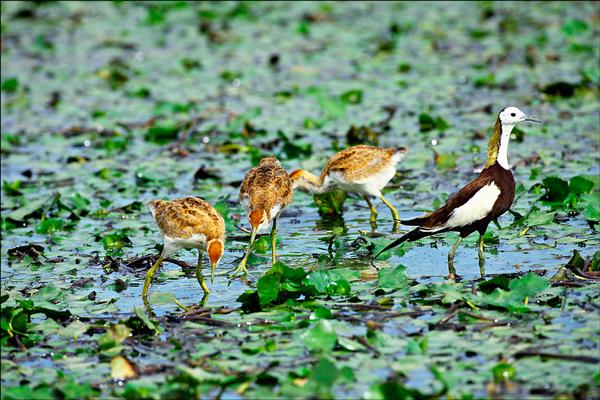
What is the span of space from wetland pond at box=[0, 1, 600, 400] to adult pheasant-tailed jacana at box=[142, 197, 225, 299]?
14.1 inches

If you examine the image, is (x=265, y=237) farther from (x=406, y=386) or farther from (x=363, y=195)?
(x=406, y=386)

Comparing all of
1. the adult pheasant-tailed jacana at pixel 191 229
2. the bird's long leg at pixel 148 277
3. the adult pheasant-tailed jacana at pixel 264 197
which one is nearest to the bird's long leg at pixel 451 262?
the adult pheasant-tailed jacana at pixel 264 197

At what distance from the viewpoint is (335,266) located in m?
9.61

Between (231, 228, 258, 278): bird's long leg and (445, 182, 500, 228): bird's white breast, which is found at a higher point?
(445, 182, 500, 228): bird's white breast

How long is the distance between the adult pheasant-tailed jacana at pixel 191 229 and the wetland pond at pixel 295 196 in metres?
0.36

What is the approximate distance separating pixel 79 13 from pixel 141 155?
9.53 meters

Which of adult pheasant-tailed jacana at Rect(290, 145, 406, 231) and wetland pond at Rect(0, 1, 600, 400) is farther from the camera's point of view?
adult pheasant-tailed jacana at Rect(290, 145, 406, 231)

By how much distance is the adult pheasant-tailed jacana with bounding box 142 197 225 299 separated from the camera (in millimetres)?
8578

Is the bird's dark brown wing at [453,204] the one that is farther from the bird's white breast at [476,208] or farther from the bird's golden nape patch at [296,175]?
the bird's golden nape patch at [296,175]

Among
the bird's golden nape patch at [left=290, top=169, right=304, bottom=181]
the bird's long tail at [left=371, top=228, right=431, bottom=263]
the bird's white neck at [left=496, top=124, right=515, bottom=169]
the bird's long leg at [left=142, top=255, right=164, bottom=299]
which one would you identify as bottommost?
the bird's long leg at [left=142, top=255, right=164, bottom=299]

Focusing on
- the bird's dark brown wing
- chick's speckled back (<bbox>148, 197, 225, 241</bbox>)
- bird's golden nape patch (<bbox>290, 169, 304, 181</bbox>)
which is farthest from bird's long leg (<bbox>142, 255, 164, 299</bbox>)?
bird's golden nape patch (<bbox>290, 169, 304, 181</bbox>)

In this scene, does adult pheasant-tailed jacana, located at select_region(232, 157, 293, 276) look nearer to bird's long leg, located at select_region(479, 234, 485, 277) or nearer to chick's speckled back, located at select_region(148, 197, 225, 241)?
chick's speckled back, located at select_region(148, 197, 225, 241)

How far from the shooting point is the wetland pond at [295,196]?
709 centimetres

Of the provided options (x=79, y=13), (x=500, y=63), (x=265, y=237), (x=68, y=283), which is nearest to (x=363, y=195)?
(x=265, y=237)
